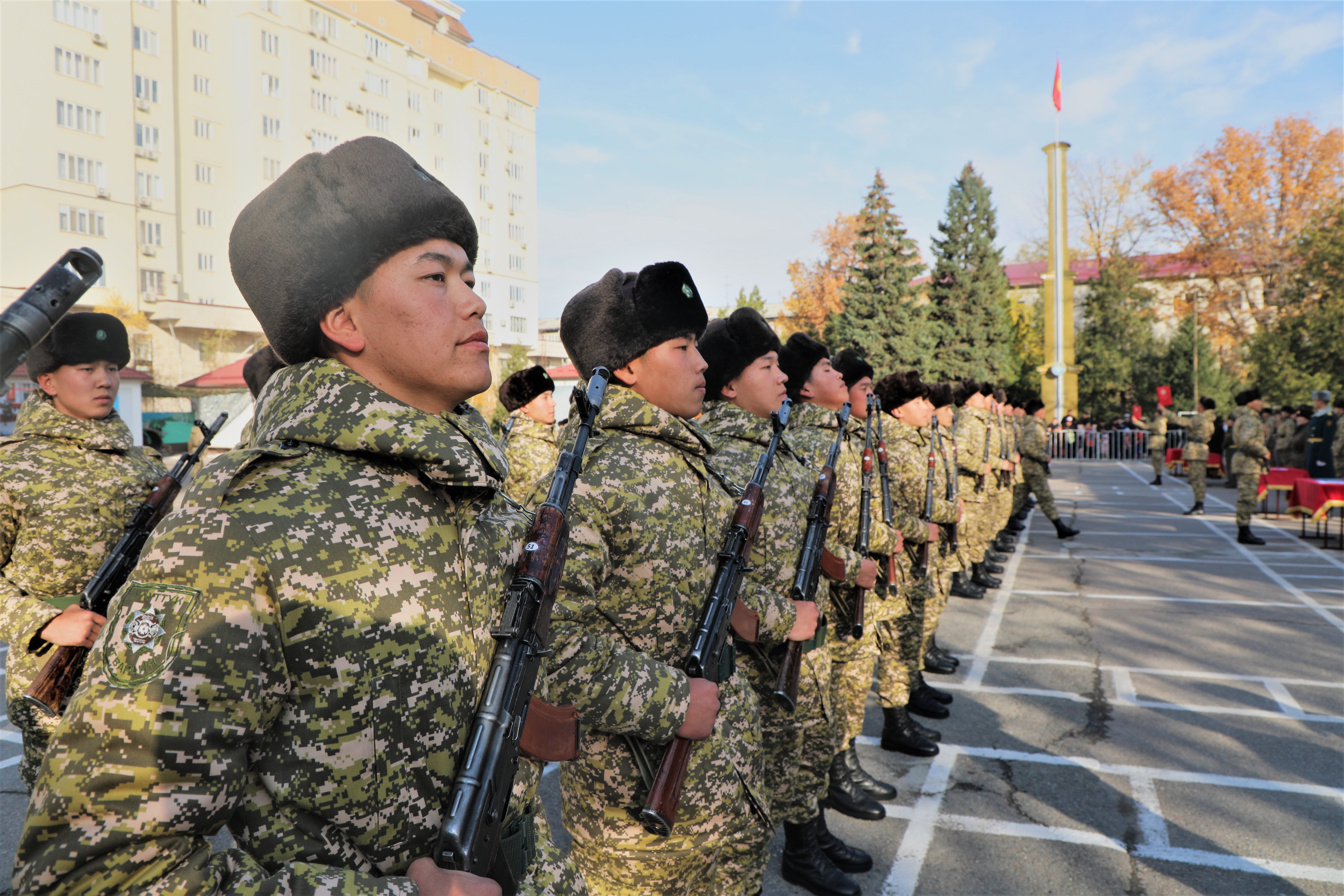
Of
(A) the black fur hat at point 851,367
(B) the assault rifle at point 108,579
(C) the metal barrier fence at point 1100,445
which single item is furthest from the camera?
(C) the metal barrier fence at point 1100,445

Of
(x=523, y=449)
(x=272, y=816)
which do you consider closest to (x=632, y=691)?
(x=272, y=816)

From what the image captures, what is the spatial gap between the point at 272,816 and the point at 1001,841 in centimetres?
374

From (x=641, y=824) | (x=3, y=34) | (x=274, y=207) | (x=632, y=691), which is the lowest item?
(x=641, y=824)

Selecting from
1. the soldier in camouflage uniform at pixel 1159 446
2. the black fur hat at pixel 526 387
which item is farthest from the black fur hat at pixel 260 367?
the soldier in camouflage uniform at pixel 1159 446

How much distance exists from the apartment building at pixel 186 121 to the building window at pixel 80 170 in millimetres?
75

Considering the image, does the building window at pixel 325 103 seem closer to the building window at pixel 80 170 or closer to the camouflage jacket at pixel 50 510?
the building window at pixel 80 170

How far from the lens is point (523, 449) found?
276 inches

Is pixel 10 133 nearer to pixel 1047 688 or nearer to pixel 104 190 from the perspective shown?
pixel 104 190

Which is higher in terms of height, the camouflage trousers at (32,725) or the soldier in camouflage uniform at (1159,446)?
the soldier in camouflage uniform at (1159,446)

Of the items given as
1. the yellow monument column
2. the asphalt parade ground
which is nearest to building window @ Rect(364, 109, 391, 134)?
the yellow monument column

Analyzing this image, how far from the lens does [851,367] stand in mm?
5945

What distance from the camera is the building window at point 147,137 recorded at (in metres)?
37.9

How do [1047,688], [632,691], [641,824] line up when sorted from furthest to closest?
1. [1047,688]
2. [641,824]
3. [632,691]

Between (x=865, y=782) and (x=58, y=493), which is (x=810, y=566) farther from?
(x=58, y=493)
